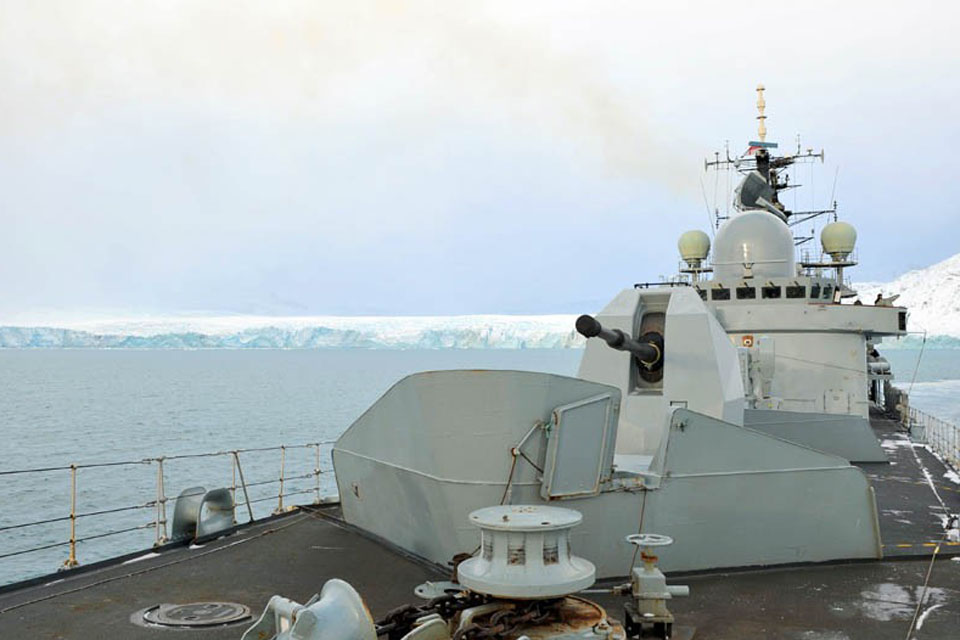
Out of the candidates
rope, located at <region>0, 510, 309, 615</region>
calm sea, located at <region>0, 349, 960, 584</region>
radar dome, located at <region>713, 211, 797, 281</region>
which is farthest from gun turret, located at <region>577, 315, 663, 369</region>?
radar dome, located at <region>713, 211, 797, 281</region>

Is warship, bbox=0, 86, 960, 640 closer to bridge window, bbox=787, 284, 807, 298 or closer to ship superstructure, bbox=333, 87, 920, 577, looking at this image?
ship superstructure, bbox=333, 87, 920, 577

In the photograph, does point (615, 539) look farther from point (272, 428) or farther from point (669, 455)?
point (272, 428)

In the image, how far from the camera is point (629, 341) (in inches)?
316

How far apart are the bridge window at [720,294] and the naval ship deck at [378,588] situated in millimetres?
7158

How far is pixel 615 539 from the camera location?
21.8ft

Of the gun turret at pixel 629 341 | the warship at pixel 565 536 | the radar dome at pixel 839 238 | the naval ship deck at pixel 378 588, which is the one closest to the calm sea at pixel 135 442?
the naval ship deck at pixel 378 588

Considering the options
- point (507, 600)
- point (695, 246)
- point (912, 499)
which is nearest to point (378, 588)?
point (507, 600)

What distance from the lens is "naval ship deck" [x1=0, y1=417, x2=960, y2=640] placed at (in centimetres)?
566

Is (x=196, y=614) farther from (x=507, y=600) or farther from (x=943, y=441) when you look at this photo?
(x=943, y=441)

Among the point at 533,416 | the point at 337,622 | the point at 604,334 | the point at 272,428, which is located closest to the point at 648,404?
the point at 604,334

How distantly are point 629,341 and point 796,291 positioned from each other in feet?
28.4

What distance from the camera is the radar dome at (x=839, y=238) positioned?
19.2m

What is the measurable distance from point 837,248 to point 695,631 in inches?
630

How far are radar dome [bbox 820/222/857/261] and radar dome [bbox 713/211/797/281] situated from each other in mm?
4035
